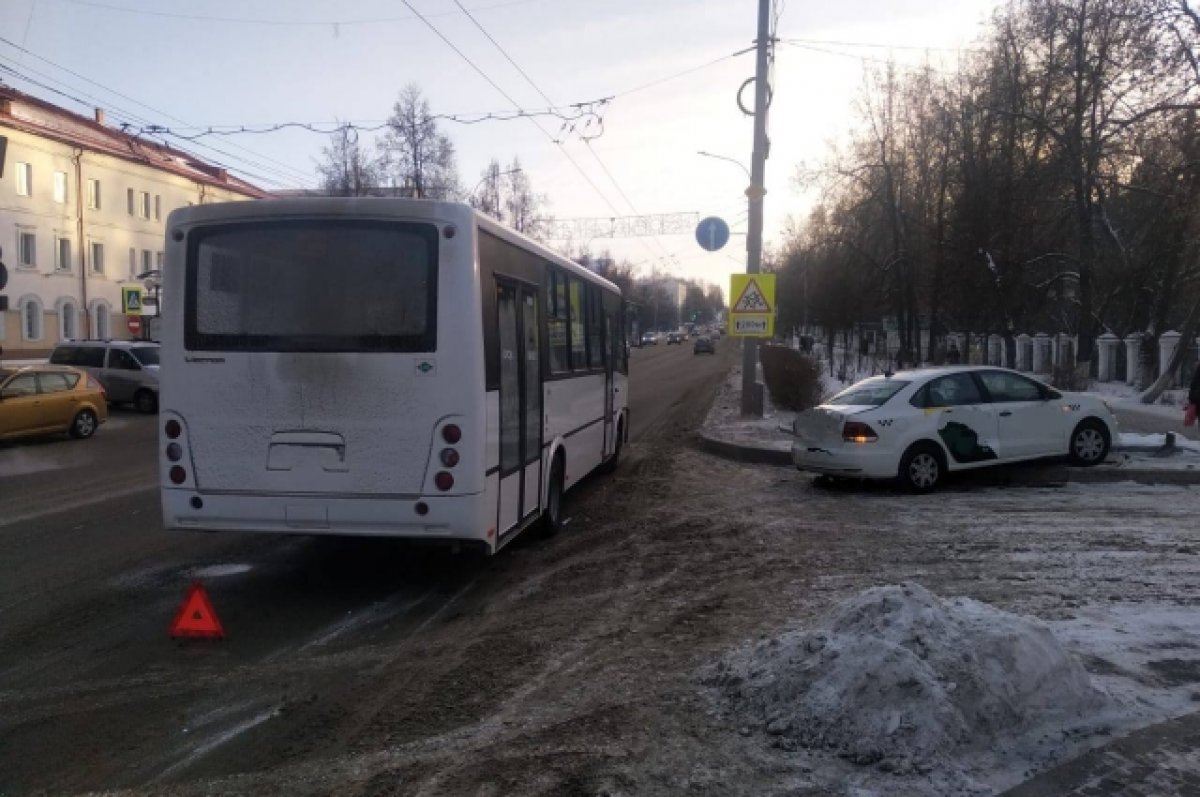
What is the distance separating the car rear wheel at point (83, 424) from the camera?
61.5ft

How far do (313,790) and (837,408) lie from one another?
30.1ft

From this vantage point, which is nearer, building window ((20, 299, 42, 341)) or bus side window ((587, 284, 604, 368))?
bus side window ((587, 284, 604, 368))

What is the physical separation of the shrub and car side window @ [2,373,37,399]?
14.9m

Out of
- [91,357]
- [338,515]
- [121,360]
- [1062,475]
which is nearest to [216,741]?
[338,515]

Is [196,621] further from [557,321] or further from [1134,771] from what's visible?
[1134,771]

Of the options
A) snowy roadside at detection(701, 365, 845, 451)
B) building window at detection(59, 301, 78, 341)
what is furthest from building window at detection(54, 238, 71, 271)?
snowy roadside at detection(701, 365, 845, 451)

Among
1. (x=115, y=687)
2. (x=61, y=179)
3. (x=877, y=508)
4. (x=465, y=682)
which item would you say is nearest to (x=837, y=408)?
(x=877, y=508)

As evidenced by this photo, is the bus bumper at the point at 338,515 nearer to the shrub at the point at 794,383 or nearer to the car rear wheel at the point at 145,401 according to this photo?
the shrub at the point at 794,383

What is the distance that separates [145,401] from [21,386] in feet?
26.2

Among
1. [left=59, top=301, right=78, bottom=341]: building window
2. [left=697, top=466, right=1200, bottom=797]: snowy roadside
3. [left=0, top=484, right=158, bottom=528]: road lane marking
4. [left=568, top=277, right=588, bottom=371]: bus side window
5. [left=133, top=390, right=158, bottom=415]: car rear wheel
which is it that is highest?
[left=59, top=301, right=78, bottom=341]: building window

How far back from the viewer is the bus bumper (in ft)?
22.3

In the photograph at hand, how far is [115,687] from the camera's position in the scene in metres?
5.34

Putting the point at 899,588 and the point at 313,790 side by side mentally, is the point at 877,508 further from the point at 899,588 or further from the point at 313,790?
the point at 313,790

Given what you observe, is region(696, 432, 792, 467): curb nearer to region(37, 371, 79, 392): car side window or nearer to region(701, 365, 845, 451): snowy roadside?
region(701, 365, 845, 451): snowy roadside
